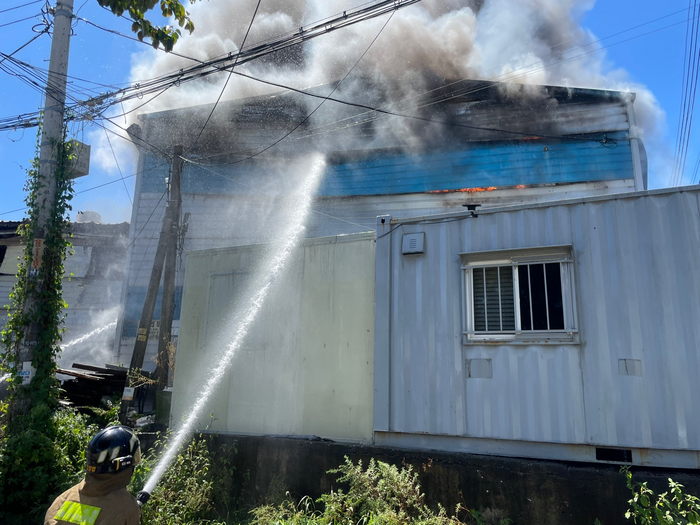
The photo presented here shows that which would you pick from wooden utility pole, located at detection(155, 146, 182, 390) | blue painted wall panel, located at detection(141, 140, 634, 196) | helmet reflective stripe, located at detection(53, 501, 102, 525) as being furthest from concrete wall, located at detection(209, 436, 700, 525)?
blue painted wall panel, located at detection(141, 140, 634, 196)

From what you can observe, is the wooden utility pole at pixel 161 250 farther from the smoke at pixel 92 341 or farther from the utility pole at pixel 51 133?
the smoke at pixel 92 341

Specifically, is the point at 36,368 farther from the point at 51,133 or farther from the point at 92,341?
the point at 92,341

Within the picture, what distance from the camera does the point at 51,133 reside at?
25.5 feet

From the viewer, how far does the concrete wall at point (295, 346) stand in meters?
7.20

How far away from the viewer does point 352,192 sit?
16469 mm

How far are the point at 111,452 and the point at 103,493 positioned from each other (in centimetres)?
23

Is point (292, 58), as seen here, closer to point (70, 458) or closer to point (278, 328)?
point (278, 328)

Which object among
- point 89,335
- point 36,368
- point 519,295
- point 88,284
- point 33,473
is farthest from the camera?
point 88,284

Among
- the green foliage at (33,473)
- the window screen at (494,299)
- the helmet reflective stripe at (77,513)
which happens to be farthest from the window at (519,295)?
the green foliage at (33,473)

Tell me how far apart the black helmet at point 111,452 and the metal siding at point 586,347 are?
4.02 m

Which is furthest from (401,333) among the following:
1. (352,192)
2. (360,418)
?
(352,192)

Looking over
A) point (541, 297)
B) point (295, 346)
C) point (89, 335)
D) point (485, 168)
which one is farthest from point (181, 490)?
point (89, 335)

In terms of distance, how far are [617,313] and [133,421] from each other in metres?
9.12

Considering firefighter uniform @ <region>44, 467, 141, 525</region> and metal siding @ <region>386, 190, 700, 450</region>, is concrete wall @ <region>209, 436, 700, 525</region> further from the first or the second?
firefighter uniform @ <region>44, 467, 141, 525</region>
